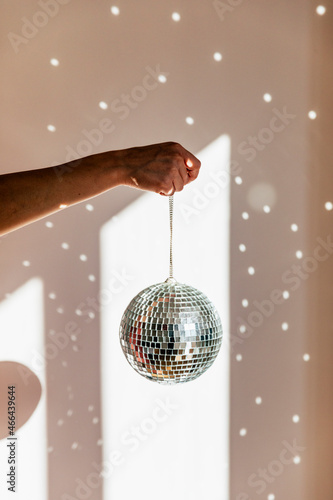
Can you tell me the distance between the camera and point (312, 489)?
6.83ft

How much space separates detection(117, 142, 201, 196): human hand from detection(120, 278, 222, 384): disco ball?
26 cm

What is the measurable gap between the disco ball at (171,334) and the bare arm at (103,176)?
275 millimetres

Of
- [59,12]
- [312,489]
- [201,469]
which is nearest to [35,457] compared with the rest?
[201,469]

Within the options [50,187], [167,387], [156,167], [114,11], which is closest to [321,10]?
[114,11]

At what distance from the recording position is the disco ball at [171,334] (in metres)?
1.19

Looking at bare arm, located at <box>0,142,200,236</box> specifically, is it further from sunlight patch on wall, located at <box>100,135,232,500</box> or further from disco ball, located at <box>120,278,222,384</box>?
sunlight patch on wall, located at <box>100,135,232,500</box>

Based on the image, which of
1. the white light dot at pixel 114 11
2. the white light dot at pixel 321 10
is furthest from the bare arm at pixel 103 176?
the white light dot at pixel 321 10

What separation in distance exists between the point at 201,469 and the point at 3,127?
1.58 metres

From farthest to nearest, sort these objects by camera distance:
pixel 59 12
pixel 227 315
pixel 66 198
A: pixel 227 315, pixel 59 12, pixel 66 198

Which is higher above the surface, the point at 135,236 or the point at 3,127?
the point at 3,127

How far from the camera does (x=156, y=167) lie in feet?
4.09

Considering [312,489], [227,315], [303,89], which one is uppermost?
[303,89]

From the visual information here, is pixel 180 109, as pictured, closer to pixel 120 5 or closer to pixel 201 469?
pixel 120 5

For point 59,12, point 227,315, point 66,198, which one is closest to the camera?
point 66,198
